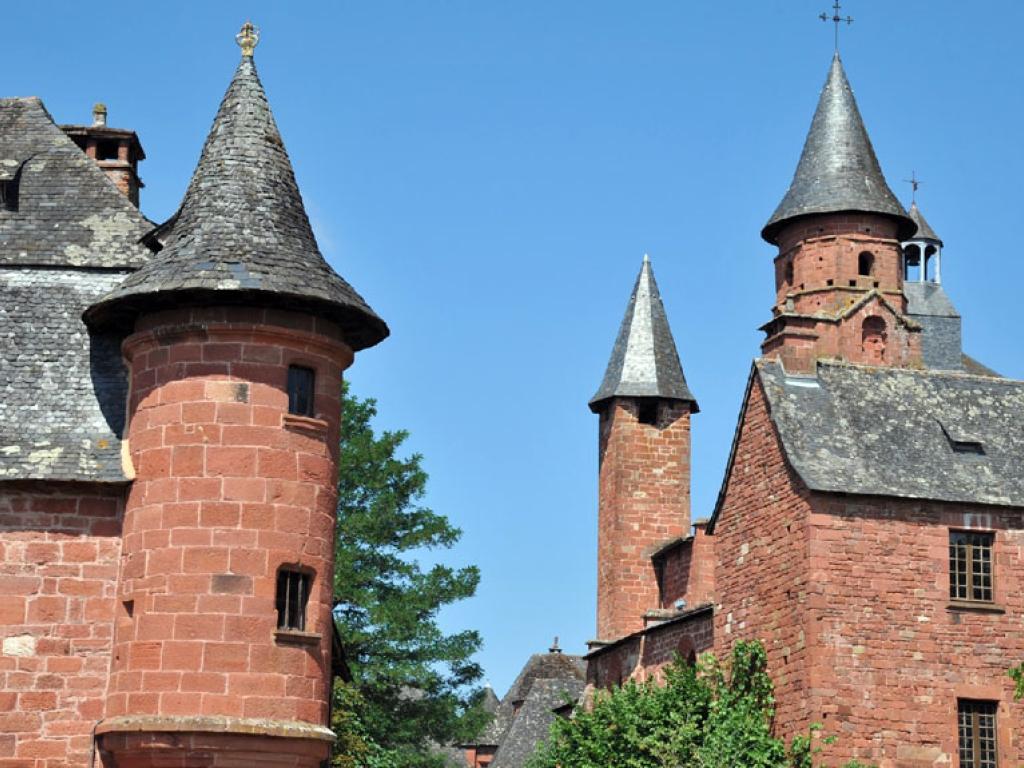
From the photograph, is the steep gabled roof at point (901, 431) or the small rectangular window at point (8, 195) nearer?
the small rectangular window at point (8, 195)

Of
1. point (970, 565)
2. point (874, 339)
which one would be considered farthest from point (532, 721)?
point (970, 565)

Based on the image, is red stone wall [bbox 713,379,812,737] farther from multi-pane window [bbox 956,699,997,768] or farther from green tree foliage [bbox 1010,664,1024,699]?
green tree foliage [bbox 1010,664,1024,699]

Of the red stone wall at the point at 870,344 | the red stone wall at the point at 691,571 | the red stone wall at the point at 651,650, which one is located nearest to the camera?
the red stone wall at the point at 651,650

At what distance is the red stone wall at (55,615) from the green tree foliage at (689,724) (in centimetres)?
1088

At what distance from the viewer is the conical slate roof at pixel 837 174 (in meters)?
45.7

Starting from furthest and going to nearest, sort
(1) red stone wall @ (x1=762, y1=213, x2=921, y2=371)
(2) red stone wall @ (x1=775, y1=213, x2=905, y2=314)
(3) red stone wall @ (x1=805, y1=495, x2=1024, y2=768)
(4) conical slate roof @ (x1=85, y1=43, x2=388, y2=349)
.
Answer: (2) red stone wall @ (x1=775, y1=213, x2=905, y2=314)
(1) red stone wall @ (x1=762, y1=213, x2=921, y2=371)
(3) red stone wall @ (x1=805, y1=495, x2=1024, y2=768)
(4) conical slate roof @ (x1=85, y1=43, x2=388, y2=349)

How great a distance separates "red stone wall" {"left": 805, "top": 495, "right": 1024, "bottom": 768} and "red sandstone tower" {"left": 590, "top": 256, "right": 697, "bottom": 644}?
1434 cm

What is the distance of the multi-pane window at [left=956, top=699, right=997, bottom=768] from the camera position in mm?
29344

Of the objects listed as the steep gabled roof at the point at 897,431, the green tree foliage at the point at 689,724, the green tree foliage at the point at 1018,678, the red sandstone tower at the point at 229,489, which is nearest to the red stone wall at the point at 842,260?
the steep gabled roof at the point at 897,431

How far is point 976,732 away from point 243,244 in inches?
560

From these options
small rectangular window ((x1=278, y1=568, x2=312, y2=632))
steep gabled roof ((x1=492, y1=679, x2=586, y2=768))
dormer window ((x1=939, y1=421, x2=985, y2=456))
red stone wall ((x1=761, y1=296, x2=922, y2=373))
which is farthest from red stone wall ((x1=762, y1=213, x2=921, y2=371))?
small rectangular window ((x1=278, y1=568, x2=312, y2=632))

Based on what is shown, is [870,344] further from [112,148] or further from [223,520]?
[223,520]

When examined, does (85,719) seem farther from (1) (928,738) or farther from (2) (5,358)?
(1) (928,738)

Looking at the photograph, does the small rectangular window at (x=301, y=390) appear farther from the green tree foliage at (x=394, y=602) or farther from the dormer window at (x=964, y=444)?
the green tree foliage at (x=394, y=602)
